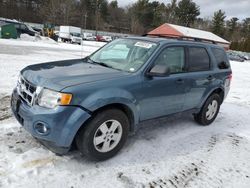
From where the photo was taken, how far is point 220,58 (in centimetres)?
566

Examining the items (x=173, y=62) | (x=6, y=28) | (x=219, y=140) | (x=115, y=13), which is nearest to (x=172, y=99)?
(x=173, y=62)

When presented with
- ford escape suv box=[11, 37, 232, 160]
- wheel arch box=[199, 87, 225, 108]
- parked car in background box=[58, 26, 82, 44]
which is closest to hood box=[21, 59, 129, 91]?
ford escape suv box=[11, 37, 232, 160]

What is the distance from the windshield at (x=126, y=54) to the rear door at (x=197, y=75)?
0.96 metres

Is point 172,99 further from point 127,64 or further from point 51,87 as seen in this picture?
point 51,87

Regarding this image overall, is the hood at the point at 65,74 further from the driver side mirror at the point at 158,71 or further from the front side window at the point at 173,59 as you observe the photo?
the front side window at the point at 173,59

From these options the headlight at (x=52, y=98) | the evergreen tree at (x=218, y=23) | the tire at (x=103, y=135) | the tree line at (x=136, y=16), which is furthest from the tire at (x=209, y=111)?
the evergreen tree at (x=218, y=23)

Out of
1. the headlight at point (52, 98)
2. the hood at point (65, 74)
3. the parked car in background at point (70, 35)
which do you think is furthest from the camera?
the parked car in background at point (70, 35)

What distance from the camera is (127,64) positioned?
4062mm

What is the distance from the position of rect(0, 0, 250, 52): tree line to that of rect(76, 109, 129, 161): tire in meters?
68.6

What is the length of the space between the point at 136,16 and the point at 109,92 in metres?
85.1

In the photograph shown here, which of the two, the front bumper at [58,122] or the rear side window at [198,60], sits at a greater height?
the rear side window at [198,60]

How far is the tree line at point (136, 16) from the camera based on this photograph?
72625mm

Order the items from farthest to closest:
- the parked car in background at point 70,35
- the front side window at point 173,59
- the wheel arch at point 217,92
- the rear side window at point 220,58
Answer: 1. the parked car in background at point 70,35
2. the rear side window at point 220,58
3. the wheel arch at point 217,92
4. the front side window at point 173,59

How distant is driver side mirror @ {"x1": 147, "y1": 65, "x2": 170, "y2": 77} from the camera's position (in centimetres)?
380
